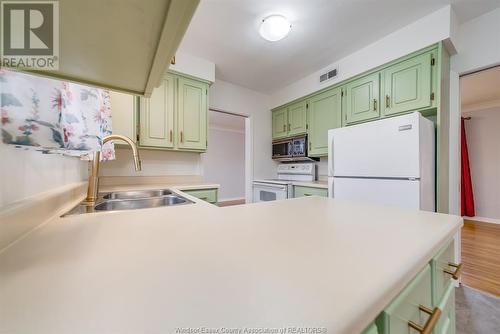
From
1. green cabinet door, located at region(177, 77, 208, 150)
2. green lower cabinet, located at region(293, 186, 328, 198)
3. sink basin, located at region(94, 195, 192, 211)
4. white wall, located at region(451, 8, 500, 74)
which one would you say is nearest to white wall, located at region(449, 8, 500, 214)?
white wall, located at region(451, 8, 500, 74)

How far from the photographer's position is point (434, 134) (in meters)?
1.72

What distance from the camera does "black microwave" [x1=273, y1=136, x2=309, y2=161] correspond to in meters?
2.86

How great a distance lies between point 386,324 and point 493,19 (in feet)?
8.64

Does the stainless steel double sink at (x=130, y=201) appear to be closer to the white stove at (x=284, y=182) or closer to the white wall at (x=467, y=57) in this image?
the white stove at (x=284, y=182)

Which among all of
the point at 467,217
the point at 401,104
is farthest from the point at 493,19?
the point at 467,217

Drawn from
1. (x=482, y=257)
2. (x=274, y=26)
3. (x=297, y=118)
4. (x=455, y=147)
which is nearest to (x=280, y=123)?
(x=297, y=118)

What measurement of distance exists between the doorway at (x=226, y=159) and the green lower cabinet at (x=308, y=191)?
3.07 meters

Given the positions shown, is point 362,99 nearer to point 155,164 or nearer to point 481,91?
point 155,164

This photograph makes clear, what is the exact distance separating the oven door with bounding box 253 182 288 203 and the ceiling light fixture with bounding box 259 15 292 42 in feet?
5.56

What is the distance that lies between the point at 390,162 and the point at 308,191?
0.98 m

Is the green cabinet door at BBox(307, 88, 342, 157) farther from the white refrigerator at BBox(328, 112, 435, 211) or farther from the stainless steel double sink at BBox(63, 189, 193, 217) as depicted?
the stainless steel double sink at BBox(63, 189, 193, 217)

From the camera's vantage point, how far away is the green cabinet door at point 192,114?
2.30 meters

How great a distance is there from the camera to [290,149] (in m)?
3.04

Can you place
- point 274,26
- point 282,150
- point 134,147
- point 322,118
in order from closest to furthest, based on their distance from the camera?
point 134,147, point 274,26, point 322,118, point 282,150
